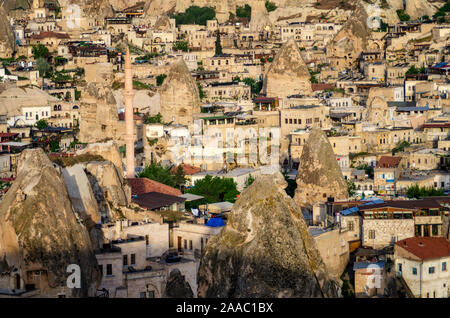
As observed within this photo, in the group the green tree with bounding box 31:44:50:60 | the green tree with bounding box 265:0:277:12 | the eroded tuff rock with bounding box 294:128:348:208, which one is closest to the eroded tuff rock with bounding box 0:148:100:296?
the eroded tuff rock with bounding box 294:128:348:208

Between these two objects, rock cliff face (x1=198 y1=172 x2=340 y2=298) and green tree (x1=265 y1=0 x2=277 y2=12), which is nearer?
rock cliff face (x1=198 y1=172 x2=340 y2=298)

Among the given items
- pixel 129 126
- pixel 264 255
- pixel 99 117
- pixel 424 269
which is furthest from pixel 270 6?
pixel 264 255

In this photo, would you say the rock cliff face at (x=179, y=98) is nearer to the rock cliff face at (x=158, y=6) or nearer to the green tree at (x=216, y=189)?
the green tree at (x=216, y=189)

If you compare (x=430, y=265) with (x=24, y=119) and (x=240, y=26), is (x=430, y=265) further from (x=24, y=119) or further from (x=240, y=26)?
(x=240, y=26)

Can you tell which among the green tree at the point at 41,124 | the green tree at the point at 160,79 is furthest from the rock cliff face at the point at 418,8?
the green tree at the point at 41,124

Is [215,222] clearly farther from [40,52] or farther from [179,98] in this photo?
[40,52]

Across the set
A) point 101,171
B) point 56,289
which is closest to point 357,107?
point 101,171

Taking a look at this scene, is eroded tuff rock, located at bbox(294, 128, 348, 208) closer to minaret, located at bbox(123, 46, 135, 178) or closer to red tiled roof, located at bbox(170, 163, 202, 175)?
red tiled roof, located at bbox(170, 163, 202, 175)
